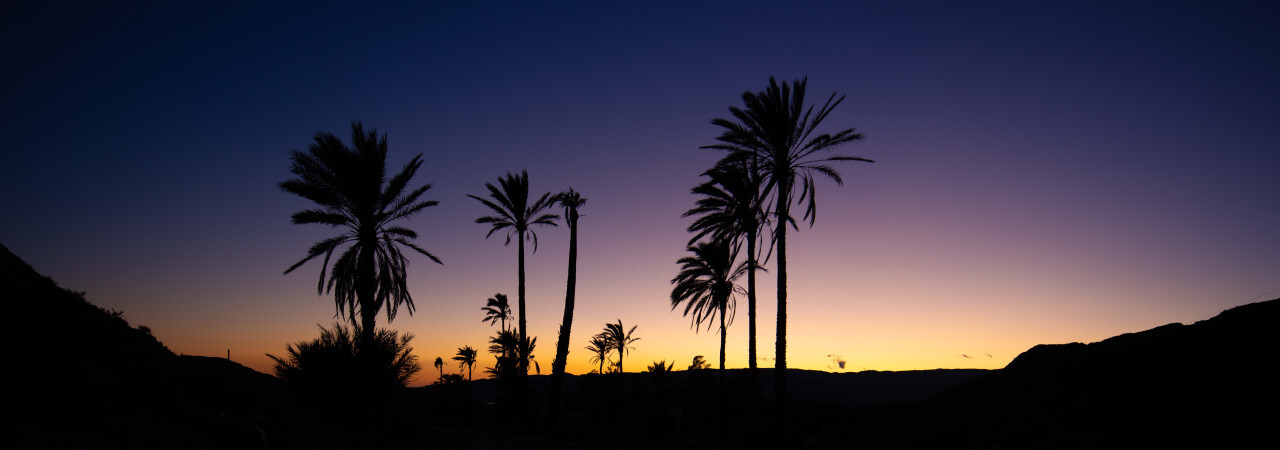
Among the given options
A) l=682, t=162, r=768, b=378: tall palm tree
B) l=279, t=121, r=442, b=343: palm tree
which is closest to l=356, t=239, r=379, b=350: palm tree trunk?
l=279, t=121, r=442, b=343: palm tree

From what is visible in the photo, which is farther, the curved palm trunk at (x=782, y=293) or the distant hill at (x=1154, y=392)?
the curved palm trunk at (x=782, y=293)

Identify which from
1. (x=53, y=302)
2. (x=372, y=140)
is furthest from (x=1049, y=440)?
(x=372, y=140)

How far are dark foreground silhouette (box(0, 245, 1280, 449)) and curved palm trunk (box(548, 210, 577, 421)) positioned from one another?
161 cm

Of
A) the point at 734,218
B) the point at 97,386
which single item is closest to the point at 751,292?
the point at 734,218

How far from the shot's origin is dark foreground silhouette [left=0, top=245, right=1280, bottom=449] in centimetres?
768

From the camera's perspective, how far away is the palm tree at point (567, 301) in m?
26.1

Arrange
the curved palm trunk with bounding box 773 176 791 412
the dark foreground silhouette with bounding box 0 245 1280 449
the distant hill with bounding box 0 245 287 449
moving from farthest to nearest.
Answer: the curved palm trunk with bounding box 773 176 791 412 → the dark foreground silhouette with bounding box 0 245 1280 449 → the distant hill with bounding box 0 245 287 449

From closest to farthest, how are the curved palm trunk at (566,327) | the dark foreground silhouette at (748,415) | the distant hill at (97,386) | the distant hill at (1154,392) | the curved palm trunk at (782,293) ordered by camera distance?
1. the distant hill at (97,386)
2. the dark foreground silhouette at (748,415)
3. the distant hill at (1154,392)
4. the curved palm trunk at (782,293)
5. the curved palm trunk at (566,327)

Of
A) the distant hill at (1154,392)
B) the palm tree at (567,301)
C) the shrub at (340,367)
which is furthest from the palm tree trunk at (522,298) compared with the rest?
the distant hill at (1154,392)

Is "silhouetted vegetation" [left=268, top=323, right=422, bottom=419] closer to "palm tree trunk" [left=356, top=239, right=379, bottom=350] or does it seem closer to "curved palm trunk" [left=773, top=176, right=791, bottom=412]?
"palm tree trunk" [left=356, top=239, right=379, bottom=350]

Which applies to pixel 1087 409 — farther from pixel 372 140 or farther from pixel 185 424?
pixel 372 140

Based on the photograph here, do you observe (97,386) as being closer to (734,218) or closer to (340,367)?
(340,367)

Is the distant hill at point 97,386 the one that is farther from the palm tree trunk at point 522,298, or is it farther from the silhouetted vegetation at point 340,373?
the palm tree trunk at point 522,298

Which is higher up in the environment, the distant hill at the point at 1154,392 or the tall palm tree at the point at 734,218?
the tall palm tree at the point at 734,218
